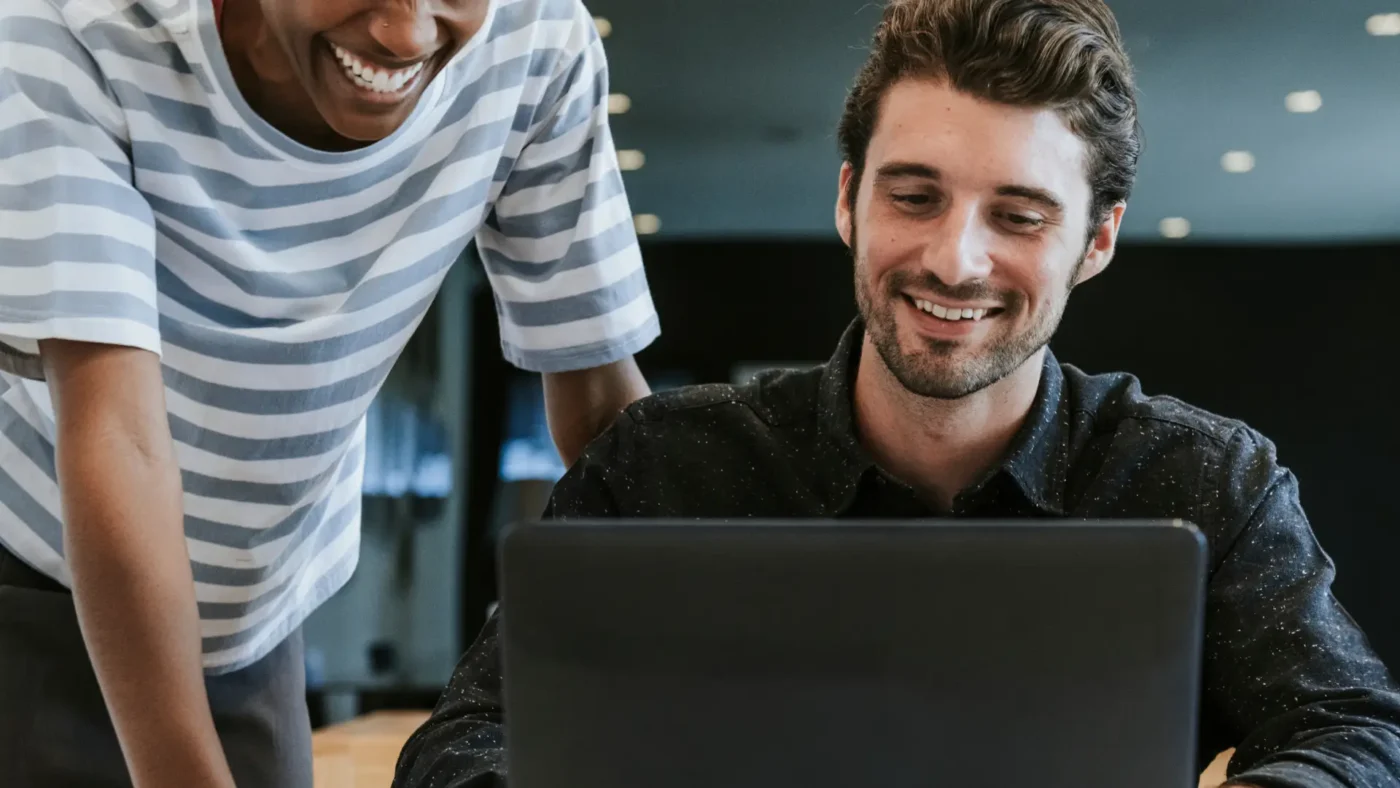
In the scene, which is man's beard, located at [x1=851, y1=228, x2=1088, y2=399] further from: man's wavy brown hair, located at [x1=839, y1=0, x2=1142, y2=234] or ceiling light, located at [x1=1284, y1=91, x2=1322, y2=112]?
ceiling light, located at [x1=1284, y1=91, x2=1322, y2=112]

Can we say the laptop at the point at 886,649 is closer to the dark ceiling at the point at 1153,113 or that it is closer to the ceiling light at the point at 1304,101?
the dark ceiling at the point at 1153,113

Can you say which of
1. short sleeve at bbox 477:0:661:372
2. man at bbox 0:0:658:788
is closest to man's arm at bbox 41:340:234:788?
man at bbox 0:0:658:788

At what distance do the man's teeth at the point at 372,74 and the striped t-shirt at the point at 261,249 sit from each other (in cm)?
7

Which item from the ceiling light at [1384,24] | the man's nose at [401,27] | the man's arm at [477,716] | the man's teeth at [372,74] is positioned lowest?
the man's arm at [477,716]

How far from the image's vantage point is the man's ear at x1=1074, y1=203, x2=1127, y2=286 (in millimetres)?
1377

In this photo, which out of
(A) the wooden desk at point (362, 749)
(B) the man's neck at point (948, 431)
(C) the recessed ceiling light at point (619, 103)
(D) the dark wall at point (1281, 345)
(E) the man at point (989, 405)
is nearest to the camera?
(E) the man at point (989, 405)

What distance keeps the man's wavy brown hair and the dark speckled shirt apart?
0.20 m

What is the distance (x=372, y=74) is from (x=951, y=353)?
555 mm

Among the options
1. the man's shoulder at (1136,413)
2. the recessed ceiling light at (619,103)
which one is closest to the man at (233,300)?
the man's shoulder at (1136,413)

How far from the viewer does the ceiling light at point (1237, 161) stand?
19.4 ft

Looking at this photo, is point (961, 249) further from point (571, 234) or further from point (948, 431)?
point (571, 234)

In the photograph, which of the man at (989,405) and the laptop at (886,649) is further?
the man at (989,405)

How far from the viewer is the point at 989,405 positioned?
1.33m

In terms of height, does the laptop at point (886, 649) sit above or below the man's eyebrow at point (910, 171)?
below
